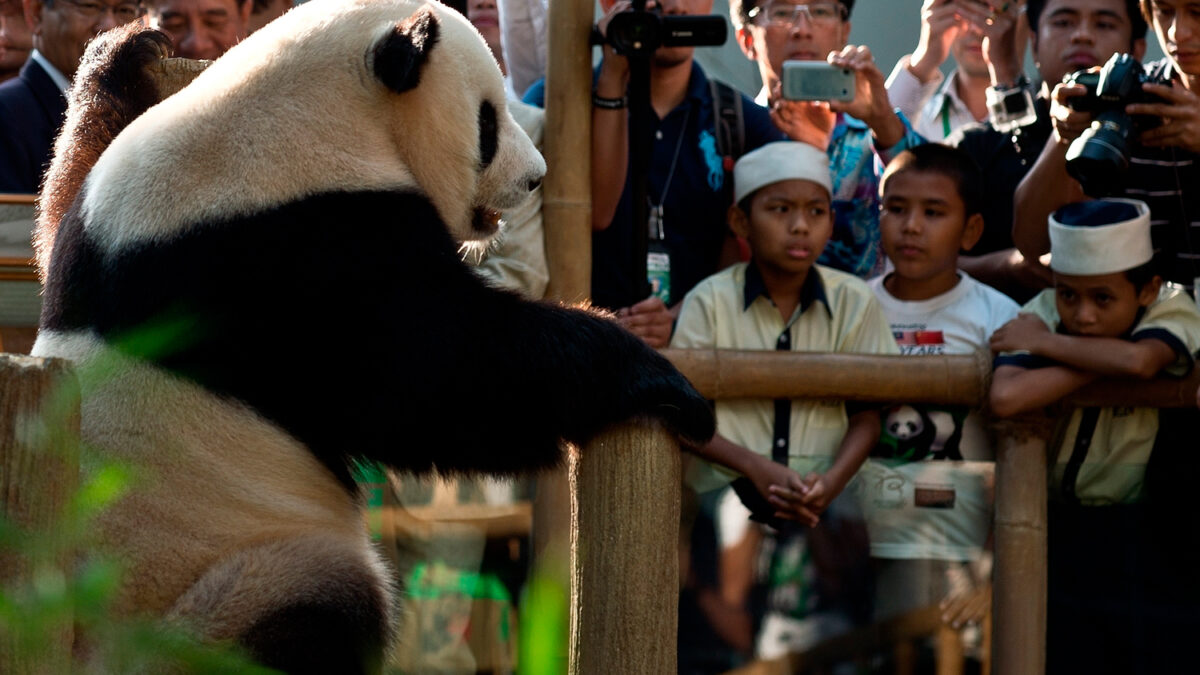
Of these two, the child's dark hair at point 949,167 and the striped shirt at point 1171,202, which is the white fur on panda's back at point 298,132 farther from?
the striped shirt at point 1171,202

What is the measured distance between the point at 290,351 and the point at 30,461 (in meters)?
0.84

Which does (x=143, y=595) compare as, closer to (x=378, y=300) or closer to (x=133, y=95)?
(x=378, y=300)

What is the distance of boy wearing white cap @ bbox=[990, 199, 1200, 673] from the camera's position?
11.5 ft

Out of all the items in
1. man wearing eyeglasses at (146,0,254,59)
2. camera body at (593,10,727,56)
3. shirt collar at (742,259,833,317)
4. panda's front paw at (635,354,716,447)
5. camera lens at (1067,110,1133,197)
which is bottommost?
panda's front paw at (635,354,716,447)

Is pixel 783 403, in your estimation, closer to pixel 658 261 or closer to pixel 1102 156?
pixel 658 261

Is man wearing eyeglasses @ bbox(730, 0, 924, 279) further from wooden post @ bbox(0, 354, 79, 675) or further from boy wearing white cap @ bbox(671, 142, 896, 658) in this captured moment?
wooden post @ bbox(0, 354, 79, 675)

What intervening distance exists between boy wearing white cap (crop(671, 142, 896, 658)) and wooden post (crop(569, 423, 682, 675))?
5.27 feet

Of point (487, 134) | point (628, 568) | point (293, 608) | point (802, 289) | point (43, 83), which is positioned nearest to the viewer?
point (628, 568)

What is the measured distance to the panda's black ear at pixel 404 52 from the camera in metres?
2.19

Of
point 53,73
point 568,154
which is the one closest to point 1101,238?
point 568,154

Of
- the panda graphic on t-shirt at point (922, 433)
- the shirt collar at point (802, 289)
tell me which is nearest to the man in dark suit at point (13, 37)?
the shirt collar at point (802, 289)

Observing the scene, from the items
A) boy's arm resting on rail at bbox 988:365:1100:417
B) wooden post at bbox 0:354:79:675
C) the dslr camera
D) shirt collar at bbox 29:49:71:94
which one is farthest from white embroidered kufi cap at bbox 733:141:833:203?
wooden post at bbox 0:354:79:675

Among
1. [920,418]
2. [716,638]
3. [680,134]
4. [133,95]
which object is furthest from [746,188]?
[133,95]

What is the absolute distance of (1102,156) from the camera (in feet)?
11.3
